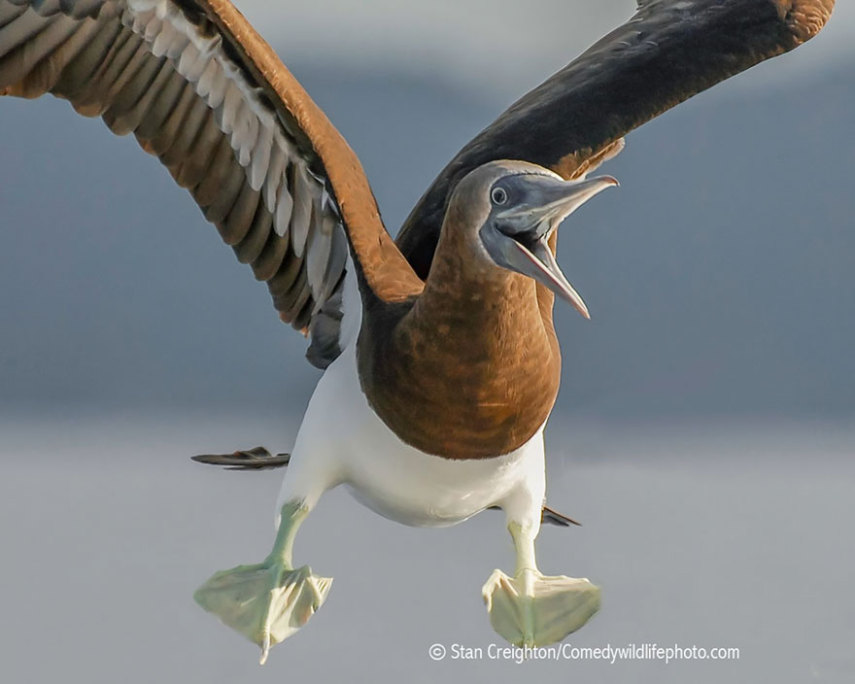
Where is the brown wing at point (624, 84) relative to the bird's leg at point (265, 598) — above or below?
above

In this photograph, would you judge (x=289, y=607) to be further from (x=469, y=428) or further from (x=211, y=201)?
(x=211, y=201)

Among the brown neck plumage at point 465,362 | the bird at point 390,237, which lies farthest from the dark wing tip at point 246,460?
the brown neck plumage at point 465,362

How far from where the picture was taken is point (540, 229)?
117cm

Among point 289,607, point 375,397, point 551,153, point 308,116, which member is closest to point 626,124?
point 551,153

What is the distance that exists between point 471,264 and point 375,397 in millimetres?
220

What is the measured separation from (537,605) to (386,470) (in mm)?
229

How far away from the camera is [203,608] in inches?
56.9

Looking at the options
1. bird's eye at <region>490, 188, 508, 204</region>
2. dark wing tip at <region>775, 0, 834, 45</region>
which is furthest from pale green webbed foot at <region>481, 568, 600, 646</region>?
dark wing tip at <region>775, 0, 834, 45</region>

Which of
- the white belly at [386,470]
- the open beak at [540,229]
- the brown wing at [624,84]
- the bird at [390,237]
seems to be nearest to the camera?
the open beak at [540,229]

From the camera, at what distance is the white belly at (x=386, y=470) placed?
1.36 metres

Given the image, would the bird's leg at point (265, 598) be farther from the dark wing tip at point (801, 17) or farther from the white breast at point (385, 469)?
the dark wing tip at point (801, 17)

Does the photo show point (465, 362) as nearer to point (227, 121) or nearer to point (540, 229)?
point (540, 229)

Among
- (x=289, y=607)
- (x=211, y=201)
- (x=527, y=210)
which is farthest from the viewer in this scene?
(x=211, y=201)

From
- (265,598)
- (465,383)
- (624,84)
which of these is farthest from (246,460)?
(624,84)
